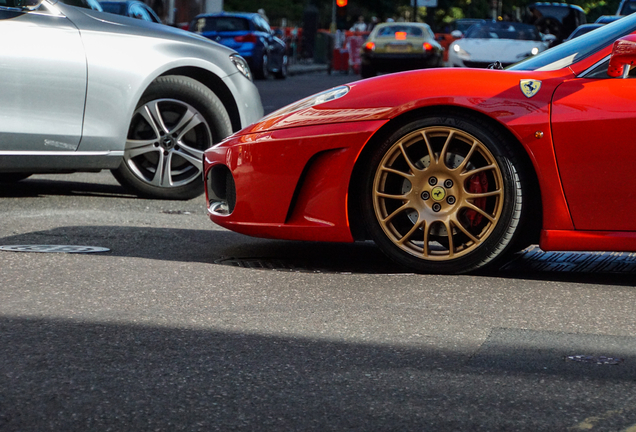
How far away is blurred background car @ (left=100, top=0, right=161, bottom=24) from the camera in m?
11.8

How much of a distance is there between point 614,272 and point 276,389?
2355mm

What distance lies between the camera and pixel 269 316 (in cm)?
365

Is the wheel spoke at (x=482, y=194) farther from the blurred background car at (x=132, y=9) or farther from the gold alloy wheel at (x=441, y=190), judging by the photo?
the blurred background car at (x=132, y=9)

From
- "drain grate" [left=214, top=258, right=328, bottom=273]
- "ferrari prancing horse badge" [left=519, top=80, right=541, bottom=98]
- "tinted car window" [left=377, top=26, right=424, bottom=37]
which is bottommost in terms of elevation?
"tinted car window" [left=377, top=26, right=424, bottom=37]

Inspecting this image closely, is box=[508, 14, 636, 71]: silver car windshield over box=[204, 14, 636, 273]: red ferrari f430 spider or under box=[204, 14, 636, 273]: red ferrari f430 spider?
over

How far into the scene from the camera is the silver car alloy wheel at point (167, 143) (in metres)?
6.55

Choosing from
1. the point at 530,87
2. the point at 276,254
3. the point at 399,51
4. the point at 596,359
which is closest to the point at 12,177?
the point at 276,254

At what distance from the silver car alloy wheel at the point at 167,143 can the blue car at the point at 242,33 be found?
57.4 feet

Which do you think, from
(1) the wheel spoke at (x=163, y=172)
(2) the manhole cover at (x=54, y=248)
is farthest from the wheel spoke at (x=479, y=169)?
(1) the wheel spoke at (x=163, y=172)

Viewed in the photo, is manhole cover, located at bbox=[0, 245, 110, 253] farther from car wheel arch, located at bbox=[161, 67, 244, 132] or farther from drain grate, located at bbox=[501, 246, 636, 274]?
car wheel arch, located at bbox=[161, 67, 244, 132]

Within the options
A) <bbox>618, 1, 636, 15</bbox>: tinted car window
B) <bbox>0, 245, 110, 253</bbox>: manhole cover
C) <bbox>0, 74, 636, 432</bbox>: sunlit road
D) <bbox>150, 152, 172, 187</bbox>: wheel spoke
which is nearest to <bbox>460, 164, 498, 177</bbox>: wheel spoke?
<bbox>0, 74, 636, 432</bbox>: sunlit road

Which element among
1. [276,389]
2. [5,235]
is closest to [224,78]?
[5,235]

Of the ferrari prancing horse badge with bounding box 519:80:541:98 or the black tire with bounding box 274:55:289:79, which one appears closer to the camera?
the ferrari prancing horse badge with bounding box 519:80:541:98

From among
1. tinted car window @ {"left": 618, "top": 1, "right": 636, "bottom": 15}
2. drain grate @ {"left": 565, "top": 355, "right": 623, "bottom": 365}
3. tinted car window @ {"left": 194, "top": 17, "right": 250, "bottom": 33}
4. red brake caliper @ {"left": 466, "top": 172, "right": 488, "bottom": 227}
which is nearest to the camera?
drain grate @ {"left": 565, "top": 355, "right": 623, "bottom": 365}
